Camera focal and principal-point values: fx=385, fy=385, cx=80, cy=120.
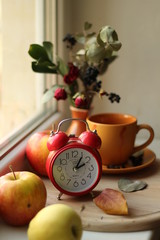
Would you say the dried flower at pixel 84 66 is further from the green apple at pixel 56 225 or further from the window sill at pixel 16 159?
the green apple at pixel 56 225

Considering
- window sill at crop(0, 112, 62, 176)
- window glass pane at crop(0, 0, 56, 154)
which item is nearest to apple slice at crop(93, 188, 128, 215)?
window sill at crop(0, 112, 62, 176)

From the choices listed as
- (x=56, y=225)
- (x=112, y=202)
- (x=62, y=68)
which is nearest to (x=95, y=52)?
(x=62, y=68)

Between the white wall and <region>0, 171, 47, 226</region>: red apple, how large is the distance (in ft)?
2.39

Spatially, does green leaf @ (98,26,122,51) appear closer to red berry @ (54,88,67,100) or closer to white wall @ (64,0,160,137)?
red berry @ (54,88,67,100)

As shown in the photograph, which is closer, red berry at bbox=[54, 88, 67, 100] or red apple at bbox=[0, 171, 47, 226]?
red apple at bbox=[0, 171, 47, 226]

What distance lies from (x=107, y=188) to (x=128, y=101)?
59 centimetres

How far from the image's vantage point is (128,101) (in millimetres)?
1424

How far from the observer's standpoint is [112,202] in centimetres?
82

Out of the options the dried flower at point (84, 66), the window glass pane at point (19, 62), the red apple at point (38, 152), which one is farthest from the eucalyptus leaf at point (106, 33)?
the window glass pane at point (19, 62)

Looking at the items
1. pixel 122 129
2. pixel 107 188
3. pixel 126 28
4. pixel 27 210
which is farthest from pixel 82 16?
pixel 27 210

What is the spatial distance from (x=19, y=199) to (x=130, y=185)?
30 cm

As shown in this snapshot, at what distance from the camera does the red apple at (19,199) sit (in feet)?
2.45

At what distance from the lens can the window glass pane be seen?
4.32ft

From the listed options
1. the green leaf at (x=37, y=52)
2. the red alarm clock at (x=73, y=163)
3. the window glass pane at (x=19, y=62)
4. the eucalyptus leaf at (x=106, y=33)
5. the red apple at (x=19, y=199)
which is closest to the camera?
the red apple at (x=19, y=199)
